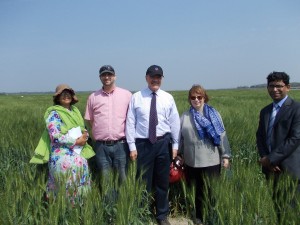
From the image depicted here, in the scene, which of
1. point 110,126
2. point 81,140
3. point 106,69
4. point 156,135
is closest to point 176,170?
A: point 156,135

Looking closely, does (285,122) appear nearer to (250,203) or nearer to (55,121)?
(250,203)

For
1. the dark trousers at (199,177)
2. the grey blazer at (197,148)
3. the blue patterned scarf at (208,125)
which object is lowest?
the dark trousers at (199,177)

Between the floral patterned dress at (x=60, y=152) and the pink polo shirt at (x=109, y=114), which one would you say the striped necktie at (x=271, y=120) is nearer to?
the pink polo shirt at (x=109, y=114)

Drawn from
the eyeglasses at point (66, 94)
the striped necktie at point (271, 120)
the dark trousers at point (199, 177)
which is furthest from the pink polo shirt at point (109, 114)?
the striped necktie at point (271, 120)

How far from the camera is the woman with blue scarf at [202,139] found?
3.02 metres

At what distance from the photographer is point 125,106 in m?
3.18

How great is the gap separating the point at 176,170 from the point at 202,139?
49 centimetres

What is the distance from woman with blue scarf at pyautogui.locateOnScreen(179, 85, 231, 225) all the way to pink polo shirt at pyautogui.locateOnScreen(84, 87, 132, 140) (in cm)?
65

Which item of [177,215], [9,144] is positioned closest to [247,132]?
[177,215]

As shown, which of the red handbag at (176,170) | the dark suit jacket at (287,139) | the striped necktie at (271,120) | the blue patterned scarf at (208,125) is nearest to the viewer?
the dark suit jacket at (287,139)

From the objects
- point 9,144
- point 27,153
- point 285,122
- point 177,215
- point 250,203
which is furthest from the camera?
point 9,144

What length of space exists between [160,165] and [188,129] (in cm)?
48

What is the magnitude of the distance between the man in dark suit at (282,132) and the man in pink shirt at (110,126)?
1.39m

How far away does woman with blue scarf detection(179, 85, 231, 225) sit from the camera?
9.89 ft
